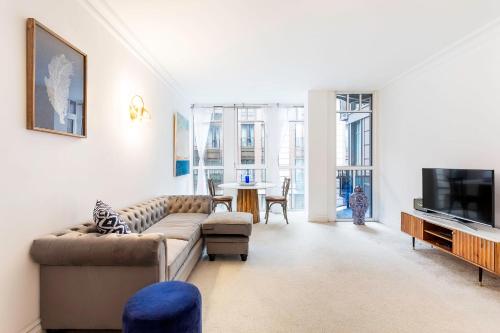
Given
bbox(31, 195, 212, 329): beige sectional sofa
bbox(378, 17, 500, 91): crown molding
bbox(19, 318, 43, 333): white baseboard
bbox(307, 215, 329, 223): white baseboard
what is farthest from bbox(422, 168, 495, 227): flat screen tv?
bbox(19, 318, 43, 333): white baseboard

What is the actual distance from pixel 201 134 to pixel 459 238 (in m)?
6.02

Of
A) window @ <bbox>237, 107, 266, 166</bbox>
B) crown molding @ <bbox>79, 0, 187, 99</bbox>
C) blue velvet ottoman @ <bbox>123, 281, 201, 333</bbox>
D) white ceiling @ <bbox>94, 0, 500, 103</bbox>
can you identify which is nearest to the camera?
blue velvet ottoman @ <bbox>123, 281, 201, 333</bbox>

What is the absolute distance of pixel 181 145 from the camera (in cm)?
639

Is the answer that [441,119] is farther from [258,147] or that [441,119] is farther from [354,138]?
[258,147]

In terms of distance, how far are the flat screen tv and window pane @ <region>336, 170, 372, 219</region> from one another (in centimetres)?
221

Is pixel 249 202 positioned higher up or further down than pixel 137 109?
further down

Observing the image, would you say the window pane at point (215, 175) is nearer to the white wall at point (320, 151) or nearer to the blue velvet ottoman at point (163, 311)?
the white wall at point (320, 151)

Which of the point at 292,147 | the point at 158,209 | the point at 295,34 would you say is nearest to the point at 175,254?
the point at 158,209

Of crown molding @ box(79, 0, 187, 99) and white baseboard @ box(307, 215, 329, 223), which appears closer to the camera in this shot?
crown molding @ box(79, 0, 187, 99)

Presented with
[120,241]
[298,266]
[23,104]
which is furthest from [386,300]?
[23,104]

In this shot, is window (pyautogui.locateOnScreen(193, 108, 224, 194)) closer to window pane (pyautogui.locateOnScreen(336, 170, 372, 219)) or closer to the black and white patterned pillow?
window pane (pyautogui.locateOnScreen(336, 170, 372, 219))

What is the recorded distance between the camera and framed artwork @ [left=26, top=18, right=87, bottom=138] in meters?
2.04

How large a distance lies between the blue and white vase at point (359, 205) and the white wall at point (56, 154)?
4.27m

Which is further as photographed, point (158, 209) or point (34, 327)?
point (158, 209)
